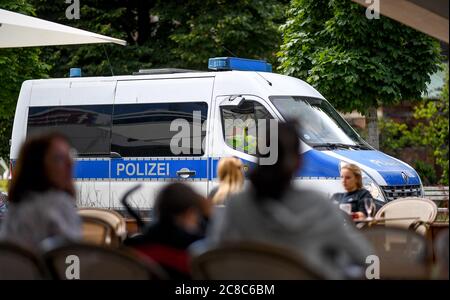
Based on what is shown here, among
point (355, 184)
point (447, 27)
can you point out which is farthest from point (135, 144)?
point (447, 27)

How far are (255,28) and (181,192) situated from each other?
2149 cm

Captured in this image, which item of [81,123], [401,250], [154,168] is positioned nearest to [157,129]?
[154,168]

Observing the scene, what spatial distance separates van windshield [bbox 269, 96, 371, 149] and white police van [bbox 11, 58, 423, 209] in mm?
20

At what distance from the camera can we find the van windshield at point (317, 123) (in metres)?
14.6

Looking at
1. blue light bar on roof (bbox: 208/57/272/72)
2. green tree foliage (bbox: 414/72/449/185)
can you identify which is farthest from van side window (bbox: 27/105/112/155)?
green tree foliage (bbox: 414/72/449/185)

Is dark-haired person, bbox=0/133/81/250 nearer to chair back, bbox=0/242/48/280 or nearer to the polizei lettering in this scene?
chair back, bbox=0/242/48/280

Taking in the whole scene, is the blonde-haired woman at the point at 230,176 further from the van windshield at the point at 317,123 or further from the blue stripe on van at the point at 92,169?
the blue stripe on van at the point at 92,169

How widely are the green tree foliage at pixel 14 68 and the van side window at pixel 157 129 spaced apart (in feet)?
14.6

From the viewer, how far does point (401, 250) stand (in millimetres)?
5926

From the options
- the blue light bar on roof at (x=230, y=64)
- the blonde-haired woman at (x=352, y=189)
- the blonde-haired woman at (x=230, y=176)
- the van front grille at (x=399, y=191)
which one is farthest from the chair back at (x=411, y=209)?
the blue light bar on roof at (x=230, y=64)

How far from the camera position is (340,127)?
15281 mm

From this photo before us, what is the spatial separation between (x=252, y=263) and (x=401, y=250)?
194 cm
